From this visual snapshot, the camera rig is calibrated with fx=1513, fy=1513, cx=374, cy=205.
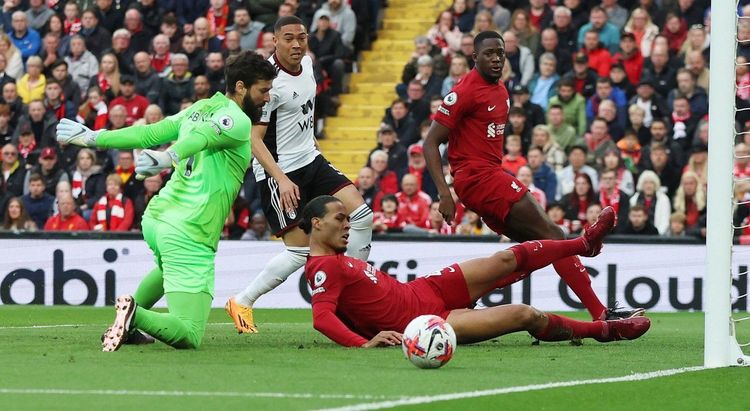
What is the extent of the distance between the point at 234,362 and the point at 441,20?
1344cm

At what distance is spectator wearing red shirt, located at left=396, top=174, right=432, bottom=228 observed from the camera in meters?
18.8

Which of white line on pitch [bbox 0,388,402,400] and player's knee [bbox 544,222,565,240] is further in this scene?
player's knee [bbox 544,222,565,240]

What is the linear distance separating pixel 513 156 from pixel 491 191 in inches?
306

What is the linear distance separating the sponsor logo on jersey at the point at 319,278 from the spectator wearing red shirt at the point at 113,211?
417 inches

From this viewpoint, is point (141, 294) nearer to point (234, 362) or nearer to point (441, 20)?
point (234, 362)

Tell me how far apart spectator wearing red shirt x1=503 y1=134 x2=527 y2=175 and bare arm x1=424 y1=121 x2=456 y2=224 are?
7483 millimetres

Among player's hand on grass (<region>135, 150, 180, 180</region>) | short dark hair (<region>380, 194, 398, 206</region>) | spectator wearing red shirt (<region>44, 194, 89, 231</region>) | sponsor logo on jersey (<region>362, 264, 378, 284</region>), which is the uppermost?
player's hand on grass (<region>135, 150, 180, 180</region>)

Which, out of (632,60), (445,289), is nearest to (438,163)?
(445,289)

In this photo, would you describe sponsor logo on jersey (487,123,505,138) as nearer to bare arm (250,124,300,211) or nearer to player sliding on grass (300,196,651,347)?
player sliding on grass (300,196,651,347)

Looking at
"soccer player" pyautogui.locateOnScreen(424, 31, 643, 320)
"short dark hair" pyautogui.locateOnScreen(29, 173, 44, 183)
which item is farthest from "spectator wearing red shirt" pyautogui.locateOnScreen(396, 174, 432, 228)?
"soccer player" pyautogui.locateOnScreen(424, 31, 643, 320)

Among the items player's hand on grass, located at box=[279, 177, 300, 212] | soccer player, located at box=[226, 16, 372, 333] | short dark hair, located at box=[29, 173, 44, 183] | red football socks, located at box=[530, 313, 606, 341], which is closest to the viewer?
red football socks, located at box=[530, 313, 606, 341]

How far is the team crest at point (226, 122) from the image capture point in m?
9.58

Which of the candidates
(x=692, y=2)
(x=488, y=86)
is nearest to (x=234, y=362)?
(x=488, y=86)

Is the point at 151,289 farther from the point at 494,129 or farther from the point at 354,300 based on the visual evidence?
the point at 494,129
